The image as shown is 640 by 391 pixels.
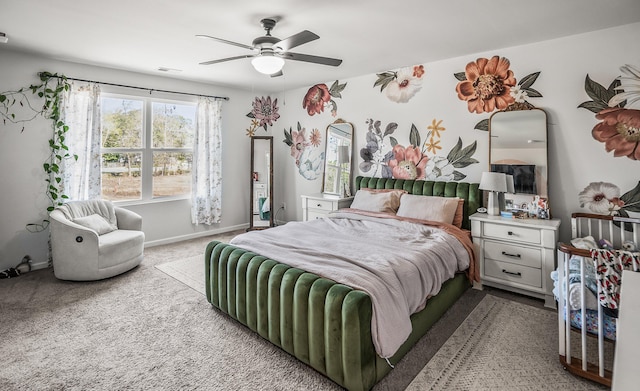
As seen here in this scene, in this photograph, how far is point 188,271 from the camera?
3906mm

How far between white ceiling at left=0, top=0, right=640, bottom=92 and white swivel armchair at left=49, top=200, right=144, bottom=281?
1853mm

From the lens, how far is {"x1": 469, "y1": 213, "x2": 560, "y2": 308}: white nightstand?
2973mm

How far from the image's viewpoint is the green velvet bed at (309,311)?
5.97 feet

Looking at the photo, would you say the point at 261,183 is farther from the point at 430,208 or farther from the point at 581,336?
the point at 581,336

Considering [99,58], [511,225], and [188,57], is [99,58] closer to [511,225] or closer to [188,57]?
[188,57]

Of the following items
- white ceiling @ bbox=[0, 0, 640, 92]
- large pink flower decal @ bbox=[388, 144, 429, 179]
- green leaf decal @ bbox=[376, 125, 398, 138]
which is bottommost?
large pink flower decal @ bbox=[388, 144, 429, 179]

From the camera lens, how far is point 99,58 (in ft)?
12.9

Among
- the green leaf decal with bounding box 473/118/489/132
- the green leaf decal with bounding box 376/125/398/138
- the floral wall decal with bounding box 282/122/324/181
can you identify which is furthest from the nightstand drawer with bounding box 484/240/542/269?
the floral wall decal with bounding box 282/122/324/181

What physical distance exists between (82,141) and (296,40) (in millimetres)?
3367

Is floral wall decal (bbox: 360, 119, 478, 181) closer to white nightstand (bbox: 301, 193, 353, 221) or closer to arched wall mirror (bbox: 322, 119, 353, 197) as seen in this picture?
arched wall mirror (bbox: 322, 119, 353, 197)

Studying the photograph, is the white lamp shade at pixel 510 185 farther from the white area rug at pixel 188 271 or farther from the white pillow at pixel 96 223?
the white pillow at pixel 96 223

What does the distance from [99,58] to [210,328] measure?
11.4 ft

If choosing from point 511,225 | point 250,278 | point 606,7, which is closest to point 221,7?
point 250,278

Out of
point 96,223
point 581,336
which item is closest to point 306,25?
point 581,336
